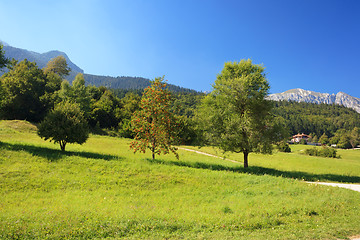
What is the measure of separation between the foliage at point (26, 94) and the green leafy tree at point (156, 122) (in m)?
50.8

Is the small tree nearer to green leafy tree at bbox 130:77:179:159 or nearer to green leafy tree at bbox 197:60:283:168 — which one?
green leafy tree at bbox 130:77:179:159

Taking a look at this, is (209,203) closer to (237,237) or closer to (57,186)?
(237,237)

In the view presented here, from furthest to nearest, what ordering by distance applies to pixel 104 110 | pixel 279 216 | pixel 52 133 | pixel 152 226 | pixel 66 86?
pixel 104 110 → pixel 66 86 → pixel 52 133 → pixel 279 216 → pixel 152 226

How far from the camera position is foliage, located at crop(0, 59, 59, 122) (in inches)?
2186

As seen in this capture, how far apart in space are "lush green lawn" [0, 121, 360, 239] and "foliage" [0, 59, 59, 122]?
48.3 meters

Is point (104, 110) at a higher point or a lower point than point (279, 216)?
higher

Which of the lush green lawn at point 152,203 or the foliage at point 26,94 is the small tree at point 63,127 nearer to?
the lush green lawn at point 152,203

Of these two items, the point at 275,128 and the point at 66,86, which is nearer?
the point at 275,128

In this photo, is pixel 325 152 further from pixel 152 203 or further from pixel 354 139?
pixel 354 139

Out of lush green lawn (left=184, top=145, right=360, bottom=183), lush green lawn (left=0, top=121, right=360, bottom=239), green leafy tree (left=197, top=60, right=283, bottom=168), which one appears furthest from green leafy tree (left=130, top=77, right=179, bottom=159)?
lush green lawn (left=184, top=145, right=360, bottom=183)

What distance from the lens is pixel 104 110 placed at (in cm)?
7575

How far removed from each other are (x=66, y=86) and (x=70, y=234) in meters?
66.3

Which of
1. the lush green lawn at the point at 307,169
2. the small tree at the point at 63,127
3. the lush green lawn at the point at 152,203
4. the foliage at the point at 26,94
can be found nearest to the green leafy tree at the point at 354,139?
the lush green lawn at the point at 307,169

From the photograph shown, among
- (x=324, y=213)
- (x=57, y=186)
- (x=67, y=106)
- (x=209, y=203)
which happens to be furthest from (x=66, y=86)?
(x=324, y=213)
